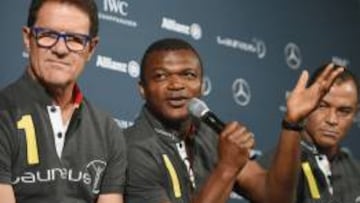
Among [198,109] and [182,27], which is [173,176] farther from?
[182,27]

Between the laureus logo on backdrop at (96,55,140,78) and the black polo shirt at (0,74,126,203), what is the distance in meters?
0.93

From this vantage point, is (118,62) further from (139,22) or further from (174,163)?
(174,163)

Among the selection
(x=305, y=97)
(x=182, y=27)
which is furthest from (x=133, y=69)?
(x=305, y=97)

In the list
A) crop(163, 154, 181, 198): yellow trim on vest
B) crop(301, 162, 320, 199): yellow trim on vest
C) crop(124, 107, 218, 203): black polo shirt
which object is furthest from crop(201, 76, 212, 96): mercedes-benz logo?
crop(163, 154, 181, 198): yellow trim on vest

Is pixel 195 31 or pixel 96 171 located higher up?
pixel 195 31

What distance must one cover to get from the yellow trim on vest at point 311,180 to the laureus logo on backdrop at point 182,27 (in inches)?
40.0

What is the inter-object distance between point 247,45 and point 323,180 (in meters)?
1.26

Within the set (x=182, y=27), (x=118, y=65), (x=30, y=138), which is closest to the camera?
(x=30, y=138)

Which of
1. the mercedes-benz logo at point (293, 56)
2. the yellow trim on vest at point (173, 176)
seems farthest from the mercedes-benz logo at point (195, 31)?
the yellow trim on vest at point (173, 176)

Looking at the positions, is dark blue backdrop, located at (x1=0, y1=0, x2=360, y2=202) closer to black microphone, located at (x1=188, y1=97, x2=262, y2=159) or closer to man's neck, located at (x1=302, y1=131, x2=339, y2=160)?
man's neck, located at (x1=302, y1=131, x2=339, y2=160)

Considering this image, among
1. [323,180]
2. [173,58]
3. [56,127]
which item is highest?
[173,58]

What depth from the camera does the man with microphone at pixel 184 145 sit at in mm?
2520

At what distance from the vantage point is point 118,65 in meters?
3.40

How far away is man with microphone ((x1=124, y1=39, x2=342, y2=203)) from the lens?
99.2 inches
